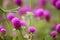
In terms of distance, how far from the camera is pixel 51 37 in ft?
3.58

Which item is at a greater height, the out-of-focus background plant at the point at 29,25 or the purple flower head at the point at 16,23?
the purple flower head at the point at 16,23

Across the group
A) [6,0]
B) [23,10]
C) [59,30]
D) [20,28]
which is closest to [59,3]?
[59,30]

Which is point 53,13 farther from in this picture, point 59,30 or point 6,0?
point 59,30

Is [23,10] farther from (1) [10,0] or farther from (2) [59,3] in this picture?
(1) [10,0]

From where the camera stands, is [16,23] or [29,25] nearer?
[16,23]

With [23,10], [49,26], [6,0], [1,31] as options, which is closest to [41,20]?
[49,26]

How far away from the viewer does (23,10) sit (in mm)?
1590

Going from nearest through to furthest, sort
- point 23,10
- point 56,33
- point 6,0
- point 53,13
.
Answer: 1. point 56,33
2. point 23,10
3. point 53,13
4. point 6,0

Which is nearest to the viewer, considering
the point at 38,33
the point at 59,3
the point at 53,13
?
the point at 59,3

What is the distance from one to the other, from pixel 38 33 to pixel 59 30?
0.25 meters

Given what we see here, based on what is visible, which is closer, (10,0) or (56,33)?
(56,33)

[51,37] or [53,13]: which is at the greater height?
[51,37]

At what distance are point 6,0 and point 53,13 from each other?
0.38 metres

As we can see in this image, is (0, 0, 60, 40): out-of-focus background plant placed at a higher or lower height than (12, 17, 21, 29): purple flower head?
lower
